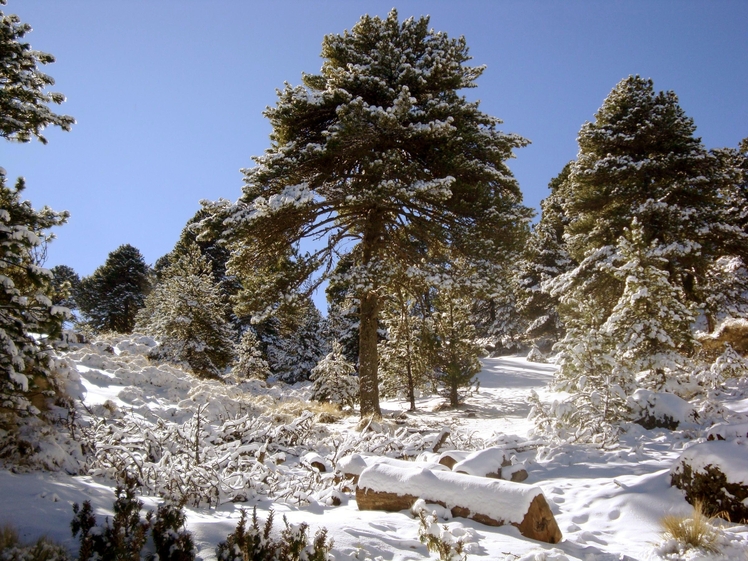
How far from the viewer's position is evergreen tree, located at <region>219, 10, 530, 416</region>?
10242 millimetres

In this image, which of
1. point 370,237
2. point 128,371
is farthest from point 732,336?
point 128,371

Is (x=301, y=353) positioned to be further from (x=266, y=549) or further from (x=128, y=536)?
(x=266, y=549)

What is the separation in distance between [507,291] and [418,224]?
2828 millimetres

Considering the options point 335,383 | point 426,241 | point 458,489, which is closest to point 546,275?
point 335,383

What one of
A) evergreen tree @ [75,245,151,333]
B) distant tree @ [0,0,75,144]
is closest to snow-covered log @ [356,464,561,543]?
distant tree @ [0,0,75,144]

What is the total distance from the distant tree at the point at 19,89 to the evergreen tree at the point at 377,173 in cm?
430

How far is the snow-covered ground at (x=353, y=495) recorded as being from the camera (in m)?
3.74

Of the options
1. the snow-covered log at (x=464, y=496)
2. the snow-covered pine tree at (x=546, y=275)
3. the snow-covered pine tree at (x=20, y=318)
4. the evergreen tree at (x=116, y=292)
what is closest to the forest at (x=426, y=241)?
the snow-covered pine tree at (x=20, y=318)

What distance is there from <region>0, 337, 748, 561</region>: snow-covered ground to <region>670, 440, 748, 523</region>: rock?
184 millimetres

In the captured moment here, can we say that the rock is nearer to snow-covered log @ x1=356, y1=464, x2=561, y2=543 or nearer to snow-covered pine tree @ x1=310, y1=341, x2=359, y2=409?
snow-covered log @ x1=356, y1=464, x2=561, y2=543

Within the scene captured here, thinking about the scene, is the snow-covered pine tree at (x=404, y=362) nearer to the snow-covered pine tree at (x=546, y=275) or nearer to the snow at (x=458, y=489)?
the snow at (x=458, y=489)

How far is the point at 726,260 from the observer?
24344 millimetres

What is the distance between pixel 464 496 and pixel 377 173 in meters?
7.52

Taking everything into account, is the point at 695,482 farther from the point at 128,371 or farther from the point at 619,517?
the point at 128,371
